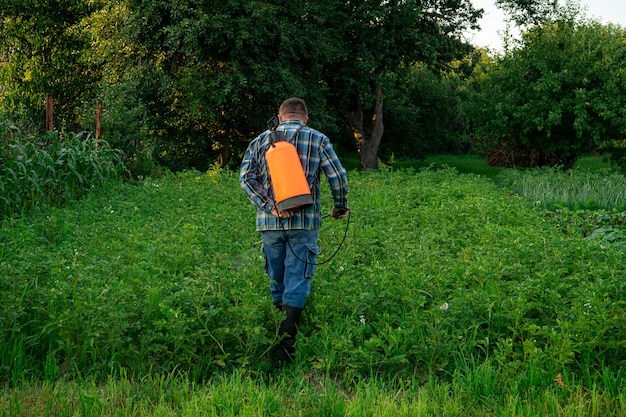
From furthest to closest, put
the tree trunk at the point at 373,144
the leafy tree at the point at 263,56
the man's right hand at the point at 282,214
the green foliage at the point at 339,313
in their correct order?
the tree trunk at the point at 373,144, the leafy tree at the point at 263,56, the man's right hand at the point at 282,214, the green foliage at the point at 339,313

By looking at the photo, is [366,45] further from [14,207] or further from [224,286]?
[224,286]

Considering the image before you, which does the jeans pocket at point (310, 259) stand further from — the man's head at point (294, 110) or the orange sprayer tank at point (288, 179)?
the man's head at point (294, 110)

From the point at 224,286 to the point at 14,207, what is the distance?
626 cm

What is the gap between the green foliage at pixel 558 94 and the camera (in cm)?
2091

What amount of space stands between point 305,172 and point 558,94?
17.9 metres

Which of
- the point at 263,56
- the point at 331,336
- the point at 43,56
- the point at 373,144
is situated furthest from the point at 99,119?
the point at 331,336

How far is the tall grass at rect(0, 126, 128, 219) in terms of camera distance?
36.8ft

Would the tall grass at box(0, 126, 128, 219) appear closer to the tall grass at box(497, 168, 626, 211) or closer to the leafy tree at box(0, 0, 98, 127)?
the tall grass at box(497, 168, 626, 211)

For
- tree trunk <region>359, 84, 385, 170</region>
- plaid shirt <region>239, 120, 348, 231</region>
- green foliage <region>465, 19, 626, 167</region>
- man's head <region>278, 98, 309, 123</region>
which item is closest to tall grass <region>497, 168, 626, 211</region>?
green foliage <region>465, 19, 626, 167</region>

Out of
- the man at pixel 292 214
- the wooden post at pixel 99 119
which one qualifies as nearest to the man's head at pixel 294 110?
the man at pixel 292 214

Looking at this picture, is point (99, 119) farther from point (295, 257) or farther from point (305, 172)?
point (295, 257)

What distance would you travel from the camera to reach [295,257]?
5750 millimetres

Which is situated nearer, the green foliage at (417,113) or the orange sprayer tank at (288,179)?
the orange sprayer tank at (288,179)

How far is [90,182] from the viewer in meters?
13.9
